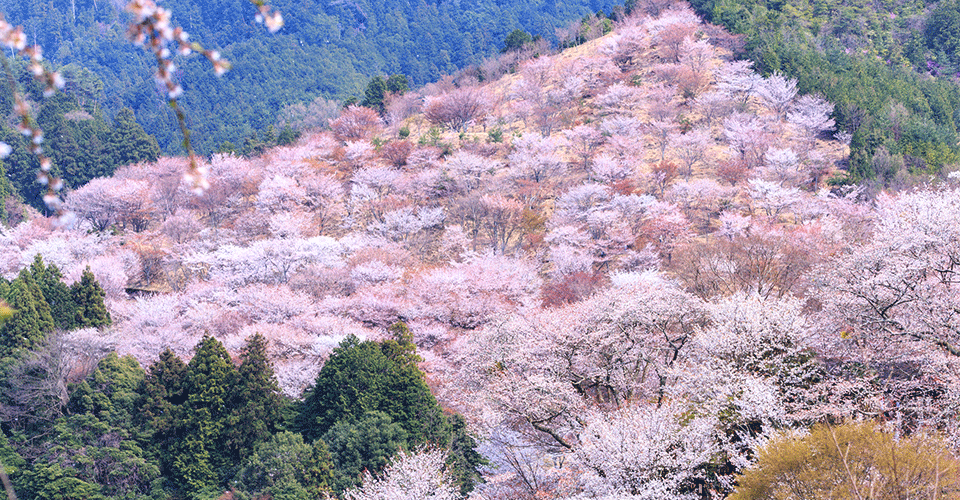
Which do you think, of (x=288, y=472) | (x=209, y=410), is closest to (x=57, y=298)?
(x=209, y=410)

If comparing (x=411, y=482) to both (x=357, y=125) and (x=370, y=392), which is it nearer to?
(x=370, y=392)

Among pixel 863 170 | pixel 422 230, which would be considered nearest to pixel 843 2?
pixel 863 170

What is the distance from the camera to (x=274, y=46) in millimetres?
87125

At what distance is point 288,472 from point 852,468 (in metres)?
13.2

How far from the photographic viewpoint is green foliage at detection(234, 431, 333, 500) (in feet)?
59.3

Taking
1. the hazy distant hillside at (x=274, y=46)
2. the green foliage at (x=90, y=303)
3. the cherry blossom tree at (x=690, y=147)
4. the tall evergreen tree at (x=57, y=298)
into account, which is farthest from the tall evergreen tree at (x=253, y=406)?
the hazy distant hillside at (x=274, y=46)

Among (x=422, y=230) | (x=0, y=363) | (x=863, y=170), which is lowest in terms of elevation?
(x=863, y=170)

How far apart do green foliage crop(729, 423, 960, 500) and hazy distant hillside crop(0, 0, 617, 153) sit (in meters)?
67.6

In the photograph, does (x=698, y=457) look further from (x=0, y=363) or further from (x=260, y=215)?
(x=260, y=215)

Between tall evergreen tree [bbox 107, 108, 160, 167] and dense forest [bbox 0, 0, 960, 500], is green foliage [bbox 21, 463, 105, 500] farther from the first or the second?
tall evergreen tree [bbox 107, 108, 160, 167]

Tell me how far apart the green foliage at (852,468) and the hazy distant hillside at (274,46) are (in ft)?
222

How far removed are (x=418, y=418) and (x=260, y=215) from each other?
937 inches

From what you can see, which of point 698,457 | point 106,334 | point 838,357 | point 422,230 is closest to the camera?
point 698,457

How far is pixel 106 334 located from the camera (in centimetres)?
2625
